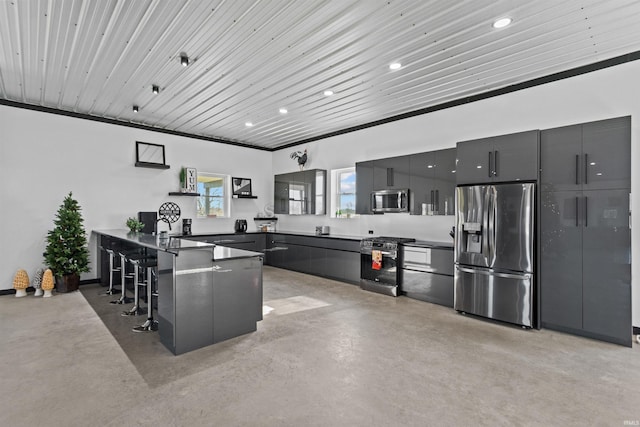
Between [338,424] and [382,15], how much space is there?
316 centimetres

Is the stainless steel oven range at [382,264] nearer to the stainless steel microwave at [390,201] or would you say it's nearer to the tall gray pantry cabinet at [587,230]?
the stainless steel microwave at [390,201]

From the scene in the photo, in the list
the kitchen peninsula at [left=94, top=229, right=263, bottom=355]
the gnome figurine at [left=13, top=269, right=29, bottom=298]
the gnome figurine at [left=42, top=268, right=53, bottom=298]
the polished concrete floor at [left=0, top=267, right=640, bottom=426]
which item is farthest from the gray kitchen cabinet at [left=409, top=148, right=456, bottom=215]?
the gnome figurine at [left=13, top=269, right=29, bottom=298]

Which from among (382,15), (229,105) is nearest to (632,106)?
(382,15)

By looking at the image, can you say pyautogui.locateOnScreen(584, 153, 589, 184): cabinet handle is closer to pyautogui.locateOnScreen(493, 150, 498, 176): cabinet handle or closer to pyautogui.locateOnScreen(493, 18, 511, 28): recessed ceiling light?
pyautogui.locateOnScreen(493, 150, 498, 176): cabinet handle

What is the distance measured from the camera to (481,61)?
11.7 feet

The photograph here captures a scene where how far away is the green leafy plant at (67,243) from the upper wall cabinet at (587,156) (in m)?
6.75

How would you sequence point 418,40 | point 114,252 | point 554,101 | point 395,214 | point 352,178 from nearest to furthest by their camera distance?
1. point 418,40
2. point 554,101
3. point 114,252
4. point 395,214
5. point 352,178

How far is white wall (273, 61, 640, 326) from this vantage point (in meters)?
3.45

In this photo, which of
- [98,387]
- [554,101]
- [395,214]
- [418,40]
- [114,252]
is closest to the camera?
[98,387]

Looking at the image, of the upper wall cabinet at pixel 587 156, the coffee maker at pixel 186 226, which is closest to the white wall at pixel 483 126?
the upper wall cabinet at pixel 587 156

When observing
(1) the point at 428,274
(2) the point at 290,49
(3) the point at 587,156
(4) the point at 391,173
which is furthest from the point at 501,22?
(1) the point at 428,274

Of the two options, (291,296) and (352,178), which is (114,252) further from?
(352,178)

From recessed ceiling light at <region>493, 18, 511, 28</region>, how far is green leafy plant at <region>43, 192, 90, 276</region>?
624 cm

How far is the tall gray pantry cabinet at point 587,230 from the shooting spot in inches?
126
